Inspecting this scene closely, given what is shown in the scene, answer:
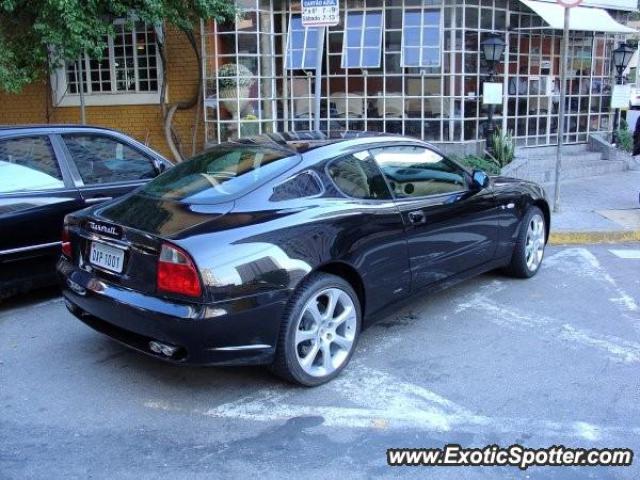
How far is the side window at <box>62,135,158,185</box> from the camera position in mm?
5766

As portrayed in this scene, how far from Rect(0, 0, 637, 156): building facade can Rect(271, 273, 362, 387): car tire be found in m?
7.49

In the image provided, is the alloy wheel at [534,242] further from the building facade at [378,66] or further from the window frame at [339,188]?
the building facade at [378,66]

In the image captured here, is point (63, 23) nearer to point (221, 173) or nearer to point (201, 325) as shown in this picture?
point (221, 173)

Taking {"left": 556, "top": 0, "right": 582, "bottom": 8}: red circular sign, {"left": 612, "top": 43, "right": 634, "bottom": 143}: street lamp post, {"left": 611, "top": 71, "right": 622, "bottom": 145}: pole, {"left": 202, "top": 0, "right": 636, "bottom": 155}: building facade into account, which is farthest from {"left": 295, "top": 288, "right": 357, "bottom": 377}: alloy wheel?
{"left": 611, "top": 71, "right": 622, "bottom": 145}: pole

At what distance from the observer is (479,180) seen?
5.52 m

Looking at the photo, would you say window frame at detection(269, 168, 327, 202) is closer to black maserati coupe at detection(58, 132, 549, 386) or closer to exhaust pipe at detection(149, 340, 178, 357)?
black maserati coupe at detection(58, 132, 549, 386)

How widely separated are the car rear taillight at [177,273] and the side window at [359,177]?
1.26m

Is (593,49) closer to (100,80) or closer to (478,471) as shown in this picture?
(100,80)

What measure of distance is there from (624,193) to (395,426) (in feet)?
29.7

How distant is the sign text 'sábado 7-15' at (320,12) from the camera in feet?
22.3

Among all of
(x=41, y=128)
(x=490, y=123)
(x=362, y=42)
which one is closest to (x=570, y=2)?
(x=490, y=123)

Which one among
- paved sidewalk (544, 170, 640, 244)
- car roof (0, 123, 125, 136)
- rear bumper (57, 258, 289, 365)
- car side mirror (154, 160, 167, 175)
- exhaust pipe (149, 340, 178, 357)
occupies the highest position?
car roof (0, 123, 125, 136)

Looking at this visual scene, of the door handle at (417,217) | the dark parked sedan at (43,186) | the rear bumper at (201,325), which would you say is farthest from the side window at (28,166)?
the door handle at (417,217)

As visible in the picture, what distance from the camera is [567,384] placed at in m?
4.10
